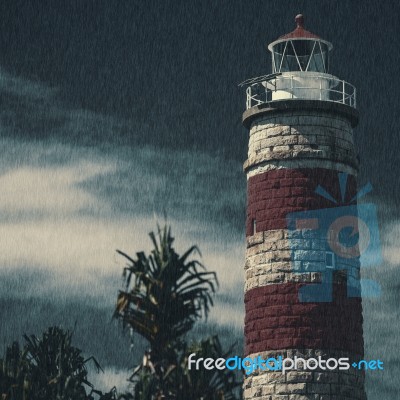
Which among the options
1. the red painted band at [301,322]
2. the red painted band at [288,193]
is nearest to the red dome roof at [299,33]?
the red painted band at [288,193]

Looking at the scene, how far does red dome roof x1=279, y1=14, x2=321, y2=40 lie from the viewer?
57.9 metres

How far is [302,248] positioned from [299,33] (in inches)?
457

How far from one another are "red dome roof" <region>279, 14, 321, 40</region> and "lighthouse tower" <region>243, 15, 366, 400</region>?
2.47 meters

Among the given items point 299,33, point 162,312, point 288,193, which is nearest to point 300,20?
point 299,33

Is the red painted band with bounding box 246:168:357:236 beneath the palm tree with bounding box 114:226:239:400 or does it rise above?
above

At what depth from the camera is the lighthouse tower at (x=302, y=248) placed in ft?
171

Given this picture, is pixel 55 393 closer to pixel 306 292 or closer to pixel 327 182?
pixel 306 292

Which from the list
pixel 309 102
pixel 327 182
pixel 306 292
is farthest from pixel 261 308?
pixel 309 102

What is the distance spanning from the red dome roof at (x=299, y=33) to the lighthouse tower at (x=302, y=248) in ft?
8.10

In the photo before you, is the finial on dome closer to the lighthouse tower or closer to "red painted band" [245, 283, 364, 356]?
the lighthouse tower

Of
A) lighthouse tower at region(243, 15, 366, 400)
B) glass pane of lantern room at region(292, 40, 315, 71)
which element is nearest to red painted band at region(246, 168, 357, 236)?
lighthouse tower at region(243, 15, 366, 400)

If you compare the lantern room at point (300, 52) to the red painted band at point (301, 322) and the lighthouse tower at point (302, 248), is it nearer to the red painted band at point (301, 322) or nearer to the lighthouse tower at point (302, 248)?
the lighthouse tower at point (302, 248)

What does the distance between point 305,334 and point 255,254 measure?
14.8 feet

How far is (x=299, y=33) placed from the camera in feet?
191
